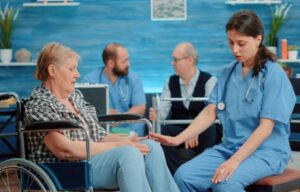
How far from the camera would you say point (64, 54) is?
9.54 feet

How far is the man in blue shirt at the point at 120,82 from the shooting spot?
468cm

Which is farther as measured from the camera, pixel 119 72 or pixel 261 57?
pixel 119 72

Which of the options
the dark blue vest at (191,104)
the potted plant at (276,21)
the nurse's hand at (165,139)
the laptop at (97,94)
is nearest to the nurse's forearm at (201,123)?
the nurse's hand at (165,139)

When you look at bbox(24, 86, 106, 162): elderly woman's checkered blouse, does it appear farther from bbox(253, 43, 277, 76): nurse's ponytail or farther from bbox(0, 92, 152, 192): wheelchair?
bbox(253, 43, 277, 76): nurse's ponytail

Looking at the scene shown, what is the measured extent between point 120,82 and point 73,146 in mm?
1988

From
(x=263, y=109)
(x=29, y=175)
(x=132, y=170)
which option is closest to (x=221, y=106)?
(x=263, y=109)

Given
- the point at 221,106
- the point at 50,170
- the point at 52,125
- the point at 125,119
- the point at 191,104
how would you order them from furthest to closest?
the point at 191,104 → the point at 125,119 → the point at 221,106 → the point at 50,170 → the point at 52,125

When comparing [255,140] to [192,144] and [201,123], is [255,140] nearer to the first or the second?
[201,123]

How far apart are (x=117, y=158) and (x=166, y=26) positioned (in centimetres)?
318

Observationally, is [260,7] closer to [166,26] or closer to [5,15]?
[166,26]

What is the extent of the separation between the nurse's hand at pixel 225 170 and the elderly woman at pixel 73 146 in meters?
0.21

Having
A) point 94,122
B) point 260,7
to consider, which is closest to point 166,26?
point 260,7

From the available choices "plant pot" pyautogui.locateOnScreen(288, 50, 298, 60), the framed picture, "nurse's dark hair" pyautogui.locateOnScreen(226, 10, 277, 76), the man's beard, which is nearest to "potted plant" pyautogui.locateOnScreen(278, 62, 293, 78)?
"plant pot" pyautogui.locateOnScreen(288, 50, 298, 60)

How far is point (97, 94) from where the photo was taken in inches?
152
